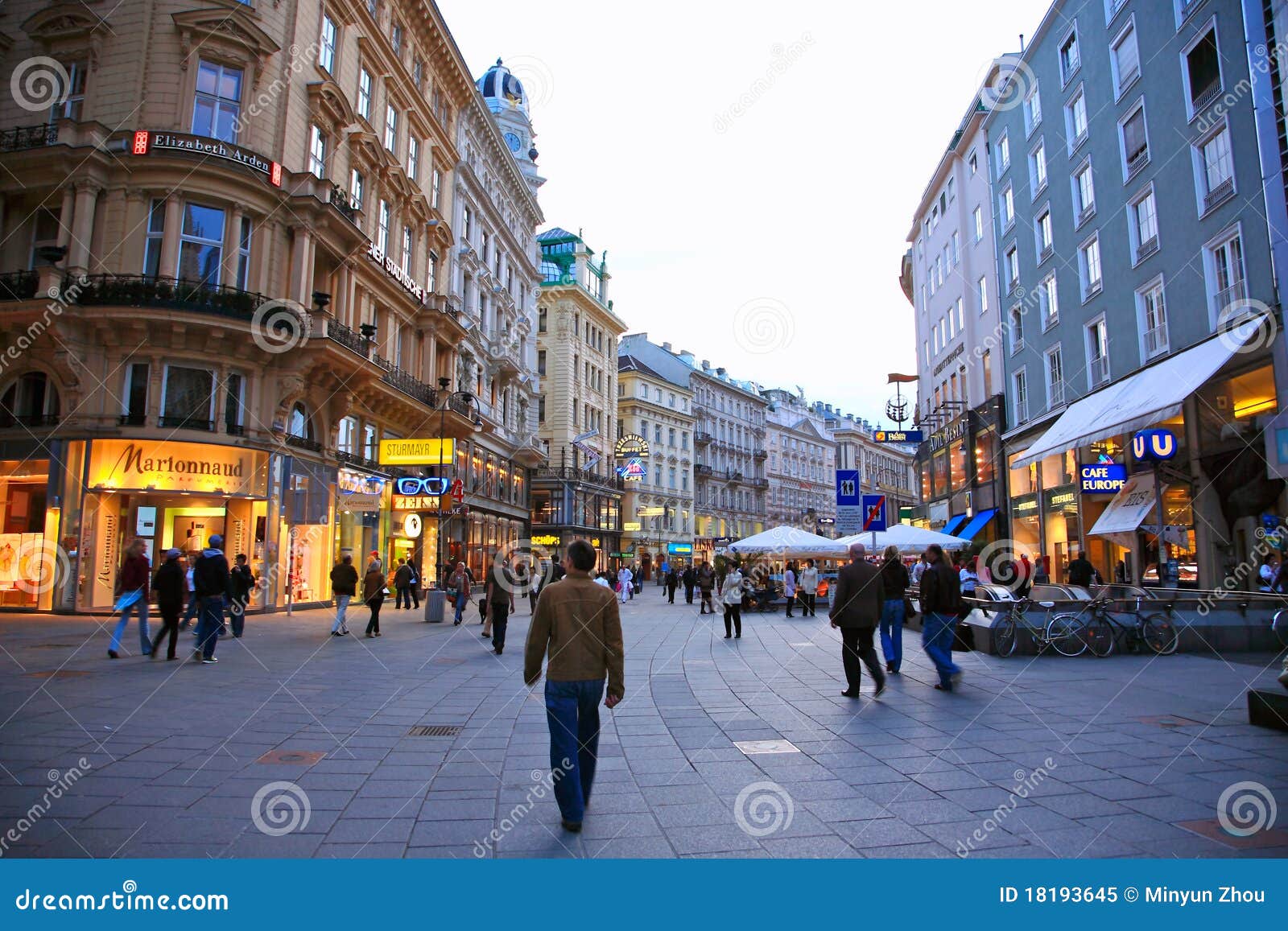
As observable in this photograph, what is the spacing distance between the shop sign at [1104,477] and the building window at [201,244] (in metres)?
24.5

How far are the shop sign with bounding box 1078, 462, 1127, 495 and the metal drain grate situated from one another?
21.1 m

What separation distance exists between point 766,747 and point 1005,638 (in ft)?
27.4

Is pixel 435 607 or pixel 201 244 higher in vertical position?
pixel 201 244

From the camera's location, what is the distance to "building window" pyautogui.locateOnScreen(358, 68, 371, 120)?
26.7 metres

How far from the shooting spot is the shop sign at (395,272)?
27.1 meters

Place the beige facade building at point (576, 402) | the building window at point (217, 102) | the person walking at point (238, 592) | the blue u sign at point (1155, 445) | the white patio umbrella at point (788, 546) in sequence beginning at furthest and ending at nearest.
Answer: the beige facade building at point (576, 402), the white patio umbrella at point (788, 546), the building window at point (217, 102), the blue u sign at point (1155, 445), the person walking at point (238, 592)

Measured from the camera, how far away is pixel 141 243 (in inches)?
794

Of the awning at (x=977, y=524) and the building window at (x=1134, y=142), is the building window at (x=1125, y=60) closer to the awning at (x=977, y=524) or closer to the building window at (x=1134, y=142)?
the building window at (x=1134, y=142)

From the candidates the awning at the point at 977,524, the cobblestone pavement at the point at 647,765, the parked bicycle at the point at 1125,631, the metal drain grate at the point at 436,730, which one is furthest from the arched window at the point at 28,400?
the awning at the point at 977,524

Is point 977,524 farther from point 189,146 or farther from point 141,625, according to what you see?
point 189,146

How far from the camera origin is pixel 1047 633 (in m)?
13.5

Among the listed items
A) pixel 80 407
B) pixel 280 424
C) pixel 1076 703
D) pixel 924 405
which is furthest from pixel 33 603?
pixel 924 405

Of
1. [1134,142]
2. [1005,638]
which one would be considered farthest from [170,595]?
[1134,142]

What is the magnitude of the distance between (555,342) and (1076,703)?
54.1 meters
